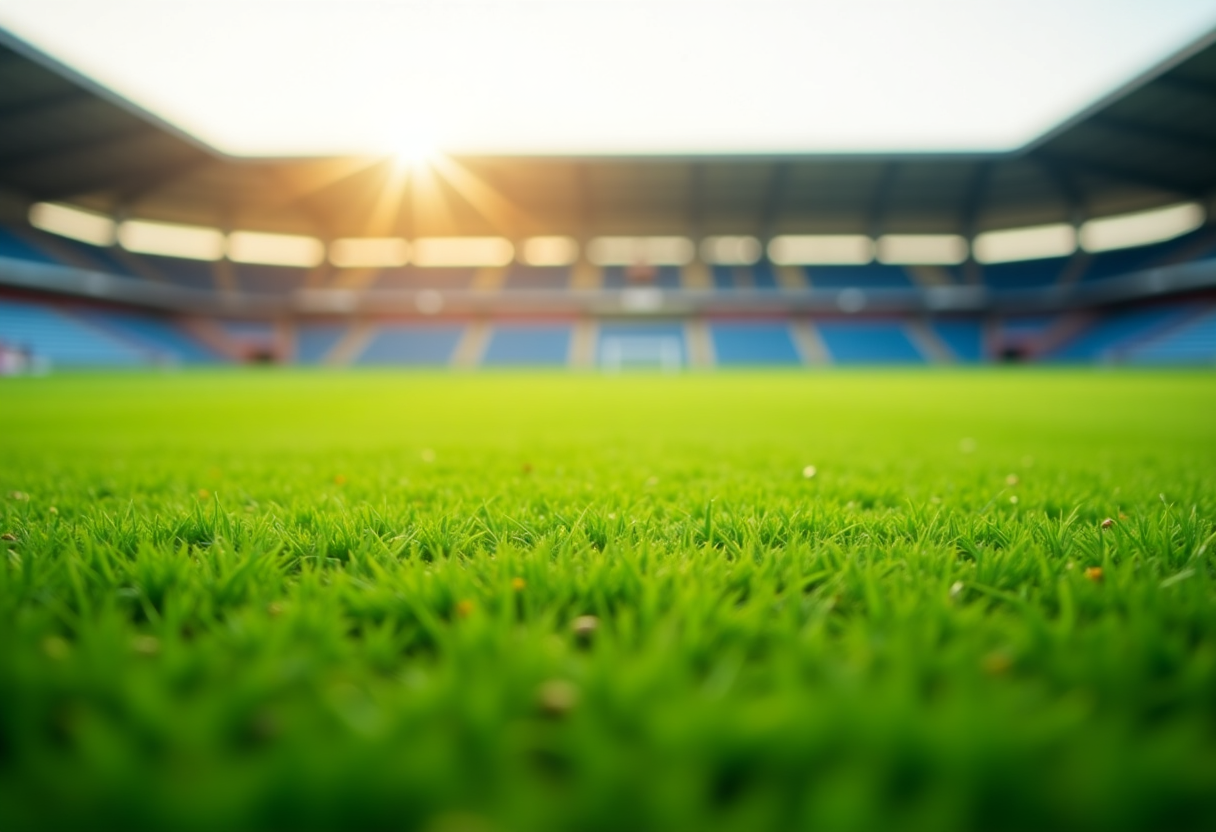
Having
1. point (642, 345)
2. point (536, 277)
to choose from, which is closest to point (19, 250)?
point (536, 277)

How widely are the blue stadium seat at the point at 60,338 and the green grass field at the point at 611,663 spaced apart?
2976cm

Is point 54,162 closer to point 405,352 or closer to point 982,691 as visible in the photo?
point 405,352

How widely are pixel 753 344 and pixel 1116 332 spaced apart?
60.5 feet

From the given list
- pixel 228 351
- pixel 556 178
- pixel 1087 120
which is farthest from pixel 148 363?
pixel 1087 120

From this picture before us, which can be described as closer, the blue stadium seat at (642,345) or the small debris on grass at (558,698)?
the small debris on grass at (558,698)

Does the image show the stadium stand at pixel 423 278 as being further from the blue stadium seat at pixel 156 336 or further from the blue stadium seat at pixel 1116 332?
the blue stadium seat at pixel 1116 332

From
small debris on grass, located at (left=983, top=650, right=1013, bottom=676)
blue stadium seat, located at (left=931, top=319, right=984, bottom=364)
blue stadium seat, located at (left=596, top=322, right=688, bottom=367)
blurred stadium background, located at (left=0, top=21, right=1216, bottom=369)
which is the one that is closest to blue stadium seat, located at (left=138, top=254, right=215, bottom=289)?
blurred stadium background, located at (left=0, top=21, right=1216, bottom=369)

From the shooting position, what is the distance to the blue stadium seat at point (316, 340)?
32969 mm

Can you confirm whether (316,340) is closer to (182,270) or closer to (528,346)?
(182,270)

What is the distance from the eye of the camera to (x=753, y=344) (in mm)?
32500

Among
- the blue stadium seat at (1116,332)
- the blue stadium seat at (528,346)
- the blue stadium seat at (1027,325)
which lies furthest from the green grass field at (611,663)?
the blue stadium seat at (1027,325)

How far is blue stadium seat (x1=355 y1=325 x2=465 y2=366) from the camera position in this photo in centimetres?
3183

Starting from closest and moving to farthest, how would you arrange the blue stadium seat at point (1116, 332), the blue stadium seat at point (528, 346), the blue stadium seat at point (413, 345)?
the blue stadium seat at point (1116, 332), the blue stadium seat at point (528, 346), the blue stadium seat at point (413, 345)

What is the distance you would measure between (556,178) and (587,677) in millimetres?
31598
